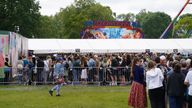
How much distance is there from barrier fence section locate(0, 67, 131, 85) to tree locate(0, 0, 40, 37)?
140 feet

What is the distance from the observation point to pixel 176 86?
13.5 m

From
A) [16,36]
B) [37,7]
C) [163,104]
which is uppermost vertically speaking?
[37,7]

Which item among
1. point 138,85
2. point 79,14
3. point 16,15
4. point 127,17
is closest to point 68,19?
point 79,14

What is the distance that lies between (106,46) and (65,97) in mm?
23206

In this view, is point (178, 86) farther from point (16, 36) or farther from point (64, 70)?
point (16, 36)

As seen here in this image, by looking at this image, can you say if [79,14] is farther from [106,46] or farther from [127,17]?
[106,46]

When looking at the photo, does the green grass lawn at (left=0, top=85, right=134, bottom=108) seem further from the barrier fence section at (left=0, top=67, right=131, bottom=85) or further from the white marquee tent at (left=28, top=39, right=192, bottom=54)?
the white marquee tent at (left=28, top=39, right=192, bottom=54)

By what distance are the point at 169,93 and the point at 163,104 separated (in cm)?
78

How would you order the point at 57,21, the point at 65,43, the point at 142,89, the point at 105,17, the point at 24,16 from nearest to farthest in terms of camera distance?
the point at 142,89 → the point at 65,43 → the point at 24,16 → the point at 105,17 → the point at 57,21

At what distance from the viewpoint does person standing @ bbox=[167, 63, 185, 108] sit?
13.5 metres

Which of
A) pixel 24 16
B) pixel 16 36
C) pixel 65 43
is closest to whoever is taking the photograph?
pixel 16 36

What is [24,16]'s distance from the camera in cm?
6994

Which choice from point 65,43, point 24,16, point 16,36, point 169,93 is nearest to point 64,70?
point 16,36

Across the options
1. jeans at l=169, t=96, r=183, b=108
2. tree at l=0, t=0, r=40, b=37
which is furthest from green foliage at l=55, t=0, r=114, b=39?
jeans at l=169, t=96, r=183, b=108
